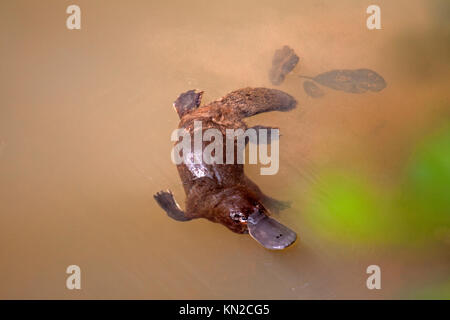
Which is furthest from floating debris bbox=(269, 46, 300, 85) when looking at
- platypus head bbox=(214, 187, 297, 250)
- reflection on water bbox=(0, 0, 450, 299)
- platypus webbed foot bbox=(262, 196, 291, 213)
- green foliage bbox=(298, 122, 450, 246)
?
platypus head bbox=(214, 187, 297, 250)

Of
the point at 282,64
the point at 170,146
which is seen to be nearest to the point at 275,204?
the point at 170,146

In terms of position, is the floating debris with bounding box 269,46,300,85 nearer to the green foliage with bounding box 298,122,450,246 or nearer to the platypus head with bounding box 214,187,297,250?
the green foliage with bounding box 298,122,450,246

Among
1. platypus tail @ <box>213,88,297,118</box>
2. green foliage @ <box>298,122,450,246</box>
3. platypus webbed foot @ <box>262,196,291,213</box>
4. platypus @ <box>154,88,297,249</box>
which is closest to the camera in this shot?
platypus @ <box>154,88,297,249</box>

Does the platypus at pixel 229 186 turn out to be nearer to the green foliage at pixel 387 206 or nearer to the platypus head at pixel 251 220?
the platypus head at pixel 251 220

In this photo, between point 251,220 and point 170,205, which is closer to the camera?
point 251,220

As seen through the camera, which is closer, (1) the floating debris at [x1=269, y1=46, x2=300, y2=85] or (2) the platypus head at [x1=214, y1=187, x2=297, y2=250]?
(2) the platypus head at [x1=214, y1=187, x2=297, y2=250]

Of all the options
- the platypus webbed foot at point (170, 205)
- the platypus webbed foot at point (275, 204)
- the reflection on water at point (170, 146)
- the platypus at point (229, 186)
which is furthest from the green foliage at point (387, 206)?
the platypus webbed foot at point (170, 205)

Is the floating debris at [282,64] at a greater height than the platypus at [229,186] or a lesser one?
greater

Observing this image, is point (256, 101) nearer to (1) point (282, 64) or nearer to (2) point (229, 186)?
(1) point (282, 64)
